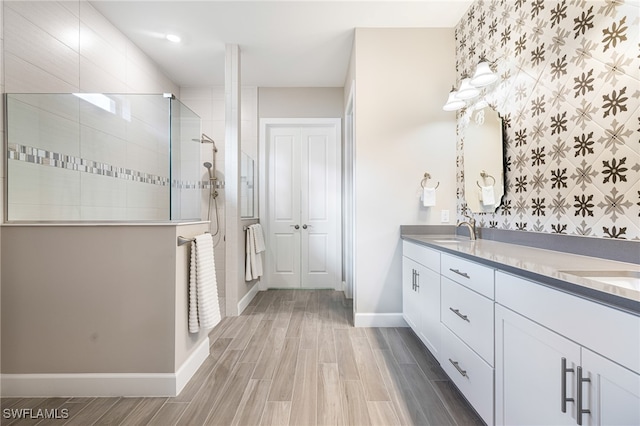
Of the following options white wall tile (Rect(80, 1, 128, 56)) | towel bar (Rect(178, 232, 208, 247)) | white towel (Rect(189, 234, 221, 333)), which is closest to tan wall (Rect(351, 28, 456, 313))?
white towel (Rect(189, 234, 221, 333))

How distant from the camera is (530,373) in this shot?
104cm

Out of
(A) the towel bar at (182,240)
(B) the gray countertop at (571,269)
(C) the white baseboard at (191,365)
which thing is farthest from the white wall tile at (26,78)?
(B) the gray countertop at (571,269)

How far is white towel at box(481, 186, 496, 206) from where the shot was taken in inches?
84.4

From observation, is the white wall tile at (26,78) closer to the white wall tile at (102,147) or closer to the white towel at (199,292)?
the white wall tile at (102,147)

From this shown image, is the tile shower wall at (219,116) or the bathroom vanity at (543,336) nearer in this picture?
the bathroom vanity at (543,336)

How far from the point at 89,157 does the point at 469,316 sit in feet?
8.25

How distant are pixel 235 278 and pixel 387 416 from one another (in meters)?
1.99

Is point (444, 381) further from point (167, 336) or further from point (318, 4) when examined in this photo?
point (318, 4)

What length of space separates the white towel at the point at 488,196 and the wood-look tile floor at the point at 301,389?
122 centimetres

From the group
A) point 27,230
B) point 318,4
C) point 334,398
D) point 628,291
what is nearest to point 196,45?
point 318,4

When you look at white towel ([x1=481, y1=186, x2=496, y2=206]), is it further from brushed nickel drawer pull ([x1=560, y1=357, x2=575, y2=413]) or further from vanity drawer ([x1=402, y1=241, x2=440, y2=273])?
brushed nickel drawer pull ([x1=560, y1=357, x2=575, y2=413])

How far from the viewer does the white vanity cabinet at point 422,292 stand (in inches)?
75.9

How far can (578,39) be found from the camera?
1.45 meters

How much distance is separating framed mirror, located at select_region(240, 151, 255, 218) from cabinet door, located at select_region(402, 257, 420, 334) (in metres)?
1.86
